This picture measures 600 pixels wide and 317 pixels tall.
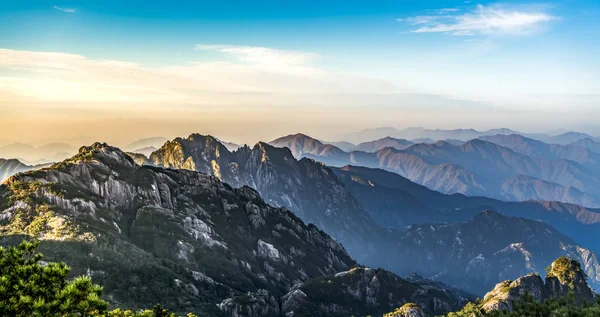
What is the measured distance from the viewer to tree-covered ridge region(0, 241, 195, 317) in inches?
1251

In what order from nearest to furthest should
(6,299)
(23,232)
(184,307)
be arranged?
(6,299)
(184,307)
(23,232)

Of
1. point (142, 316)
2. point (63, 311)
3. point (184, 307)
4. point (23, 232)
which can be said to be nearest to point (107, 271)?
point (184, 307)

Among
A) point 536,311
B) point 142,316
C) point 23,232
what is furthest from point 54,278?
point 23,232

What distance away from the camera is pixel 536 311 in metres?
70.4

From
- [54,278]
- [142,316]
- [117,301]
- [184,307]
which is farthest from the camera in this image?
[184,307]

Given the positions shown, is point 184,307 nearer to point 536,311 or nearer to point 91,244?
point 91,244

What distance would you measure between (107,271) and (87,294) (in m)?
176

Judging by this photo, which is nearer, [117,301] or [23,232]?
[117,301]

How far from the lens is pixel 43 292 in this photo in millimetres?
34219

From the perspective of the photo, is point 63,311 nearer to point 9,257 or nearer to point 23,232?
point 9,257

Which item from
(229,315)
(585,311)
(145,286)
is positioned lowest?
(229,315)

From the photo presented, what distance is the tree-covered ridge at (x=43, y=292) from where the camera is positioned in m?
31.8

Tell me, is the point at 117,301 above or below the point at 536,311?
below

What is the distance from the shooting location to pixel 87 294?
1308 inches
